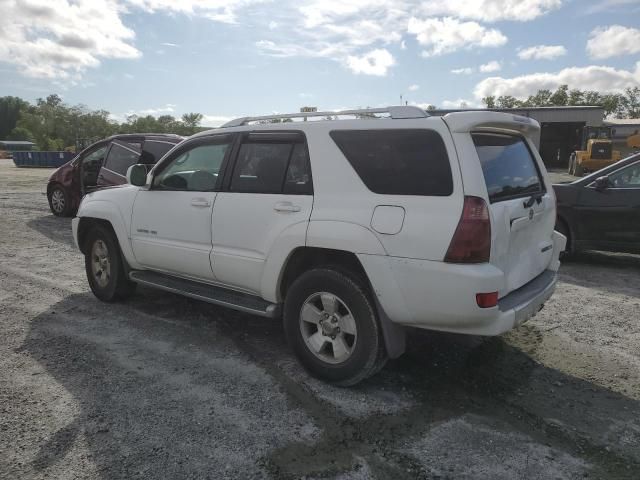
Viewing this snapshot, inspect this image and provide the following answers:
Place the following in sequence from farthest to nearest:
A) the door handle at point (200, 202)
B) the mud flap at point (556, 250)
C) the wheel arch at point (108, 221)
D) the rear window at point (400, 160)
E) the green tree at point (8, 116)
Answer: the green tree at point (8, 116)
the wheel arch at point (108, 221)
the door handle at point (200, 202)
the mud flap at point (556, 250)
the rear window at point (400, 160)

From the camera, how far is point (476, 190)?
3035mm

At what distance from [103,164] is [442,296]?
8793mm

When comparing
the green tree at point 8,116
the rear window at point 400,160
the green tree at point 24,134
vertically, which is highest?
the green tree at point 8,116

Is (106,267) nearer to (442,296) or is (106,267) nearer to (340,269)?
(340,269)

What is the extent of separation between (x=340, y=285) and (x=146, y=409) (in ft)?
4.88

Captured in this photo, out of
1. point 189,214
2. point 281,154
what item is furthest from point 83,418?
point 281,154

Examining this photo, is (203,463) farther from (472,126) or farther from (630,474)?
(472,126)

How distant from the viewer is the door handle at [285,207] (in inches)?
145

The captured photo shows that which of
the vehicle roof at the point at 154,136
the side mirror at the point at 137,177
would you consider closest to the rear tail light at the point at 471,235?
the side mirror at the point at 137,177

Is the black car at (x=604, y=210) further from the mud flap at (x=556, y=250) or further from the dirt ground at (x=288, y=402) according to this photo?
the mud flap at (x=556, y=250)

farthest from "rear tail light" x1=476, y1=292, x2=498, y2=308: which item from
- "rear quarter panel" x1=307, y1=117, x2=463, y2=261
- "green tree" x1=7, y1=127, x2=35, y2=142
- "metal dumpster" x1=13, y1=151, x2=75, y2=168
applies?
"green tree" x1=7, y1=127, x2=35, y2=142

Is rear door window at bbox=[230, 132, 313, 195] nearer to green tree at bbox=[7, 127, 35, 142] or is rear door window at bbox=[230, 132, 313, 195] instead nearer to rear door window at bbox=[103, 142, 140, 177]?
rear door window at bbox=[103, 142, 140, 177]

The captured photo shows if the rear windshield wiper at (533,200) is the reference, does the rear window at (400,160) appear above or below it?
above

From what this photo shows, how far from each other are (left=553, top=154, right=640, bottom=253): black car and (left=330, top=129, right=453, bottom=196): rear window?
15.8ft
